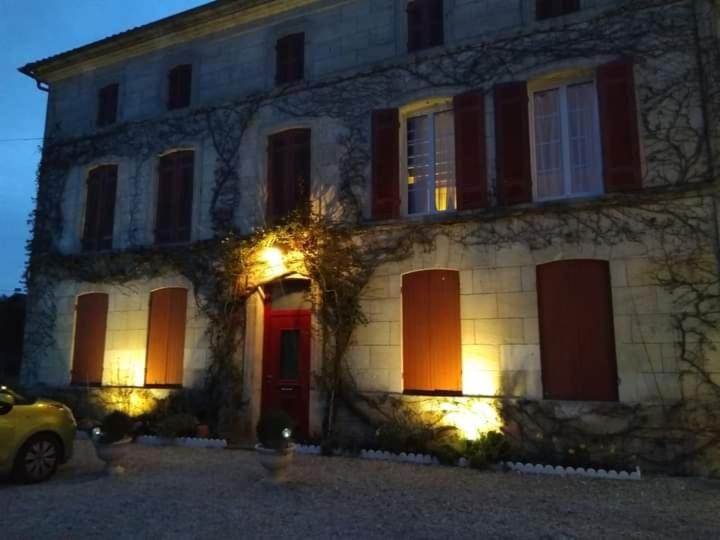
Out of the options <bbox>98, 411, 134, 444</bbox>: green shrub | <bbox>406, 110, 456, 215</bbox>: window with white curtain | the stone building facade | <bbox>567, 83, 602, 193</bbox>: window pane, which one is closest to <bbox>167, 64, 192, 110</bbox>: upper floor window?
the stone building facade

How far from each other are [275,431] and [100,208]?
7.59 metres

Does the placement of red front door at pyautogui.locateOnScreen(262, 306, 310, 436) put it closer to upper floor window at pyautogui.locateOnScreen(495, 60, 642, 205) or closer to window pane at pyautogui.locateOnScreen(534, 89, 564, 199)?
upper floor window at pyautogui.locateOnScreen(495, 60, 642, 205)

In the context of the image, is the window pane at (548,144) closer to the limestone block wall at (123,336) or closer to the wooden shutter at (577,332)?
the wooden shutter at (577,332)

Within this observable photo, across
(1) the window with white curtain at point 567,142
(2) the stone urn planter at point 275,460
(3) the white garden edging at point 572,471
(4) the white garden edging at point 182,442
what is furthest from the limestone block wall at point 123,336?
(1) the window with white curtain at point 567,142

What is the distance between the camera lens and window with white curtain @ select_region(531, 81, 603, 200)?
8000 mm

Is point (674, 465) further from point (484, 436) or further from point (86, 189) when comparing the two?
point (86, 189)

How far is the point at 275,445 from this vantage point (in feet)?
21.0

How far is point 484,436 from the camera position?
7461 mm

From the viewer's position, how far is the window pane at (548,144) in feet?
26.8

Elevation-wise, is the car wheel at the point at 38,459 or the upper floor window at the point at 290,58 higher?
the upper floor window at the point at 290,58

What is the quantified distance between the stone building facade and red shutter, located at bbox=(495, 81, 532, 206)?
3 centimetres

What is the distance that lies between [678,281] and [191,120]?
8.77 m

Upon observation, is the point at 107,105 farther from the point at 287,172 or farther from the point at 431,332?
the point at 431,332

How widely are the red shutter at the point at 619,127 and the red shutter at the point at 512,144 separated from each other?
103 cm
